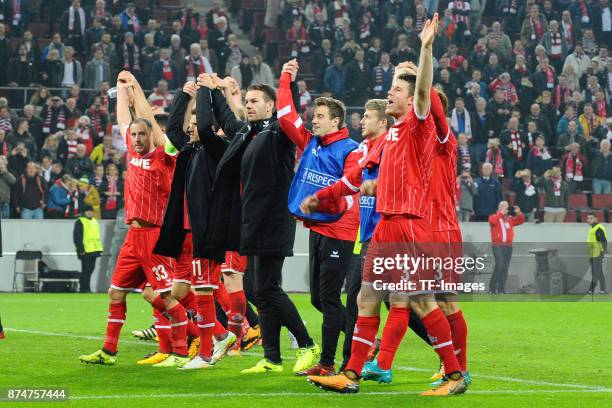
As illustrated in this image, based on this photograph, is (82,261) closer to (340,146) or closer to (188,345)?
(188,345)

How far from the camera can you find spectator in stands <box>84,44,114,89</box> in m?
26.1

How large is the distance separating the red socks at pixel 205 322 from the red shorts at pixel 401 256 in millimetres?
2237

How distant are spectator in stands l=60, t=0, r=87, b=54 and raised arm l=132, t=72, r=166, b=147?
17.1m

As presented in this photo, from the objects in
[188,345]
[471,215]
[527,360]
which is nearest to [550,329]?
[527,360]

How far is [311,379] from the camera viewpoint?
26.8ft

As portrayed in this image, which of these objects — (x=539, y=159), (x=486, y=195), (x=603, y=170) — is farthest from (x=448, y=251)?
(x=603, y=170)

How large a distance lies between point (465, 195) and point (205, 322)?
1560cm

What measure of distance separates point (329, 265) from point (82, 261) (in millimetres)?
14267

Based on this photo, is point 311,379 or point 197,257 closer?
point 311,379

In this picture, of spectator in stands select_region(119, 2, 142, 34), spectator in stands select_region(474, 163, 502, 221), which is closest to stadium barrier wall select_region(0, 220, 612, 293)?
spectator in stands select_region(474, 163, 502, 221)

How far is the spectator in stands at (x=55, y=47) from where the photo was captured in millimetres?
26344

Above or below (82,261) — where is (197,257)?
above

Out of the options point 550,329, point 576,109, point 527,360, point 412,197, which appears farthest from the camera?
point 576,109

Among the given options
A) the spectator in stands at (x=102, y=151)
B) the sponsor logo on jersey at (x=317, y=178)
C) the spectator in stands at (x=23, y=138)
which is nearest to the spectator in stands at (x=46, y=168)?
the spectator in stands at (x=23, y=138)
